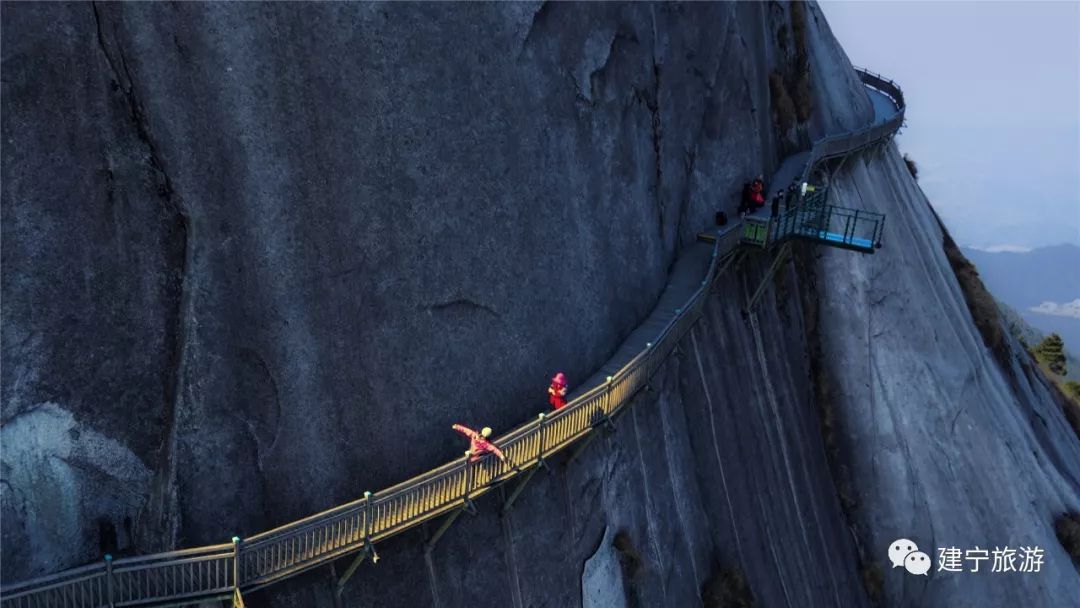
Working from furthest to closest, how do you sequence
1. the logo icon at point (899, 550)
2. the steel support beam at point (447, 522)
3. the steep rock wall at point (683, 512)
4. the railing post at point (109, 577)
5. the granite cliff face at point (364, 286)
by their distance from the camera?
the logo icon at point (899, 550)
the steep rock wall at point (683, 512)
the steel support beam at point (447, 522)
the granite cliff face at point (364, 286)
the railing post at point (109, 577)

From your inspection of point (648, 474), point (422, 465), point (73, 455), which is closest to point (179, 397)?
point (73, 455)

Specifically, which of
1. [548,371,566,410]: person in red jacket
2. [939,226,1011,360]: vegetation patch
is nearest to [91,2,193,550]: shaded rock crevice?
[548,371,566,410]: person in red jacket

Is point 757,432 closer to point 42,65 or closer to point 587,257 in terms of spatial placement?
point 587,257

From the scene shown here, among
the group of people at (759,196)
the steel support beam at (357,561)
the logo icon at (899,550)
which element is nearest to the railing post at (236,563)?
the steel support beam at (357,561)

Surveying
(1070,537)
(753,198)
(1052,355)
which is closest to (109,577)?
(753,198)

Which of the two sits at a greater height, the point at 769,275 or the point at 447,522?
the point at 769,275

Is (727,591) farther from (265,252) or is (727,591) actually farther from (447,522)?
(265,252)

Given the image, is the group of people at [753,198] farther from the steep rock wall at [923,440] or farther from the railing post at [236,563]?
the railing post at [236,563]
